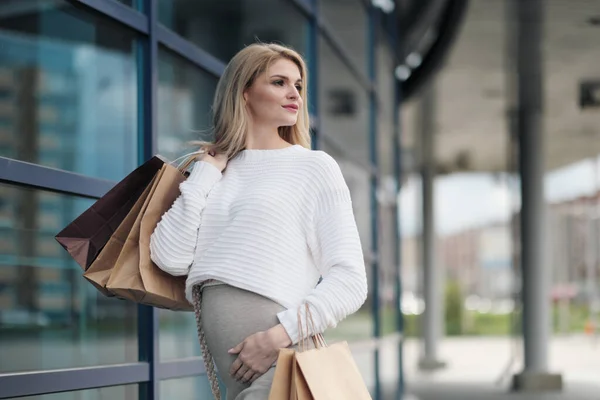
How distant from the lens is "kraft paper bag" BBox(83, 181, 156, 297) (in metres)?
2.61

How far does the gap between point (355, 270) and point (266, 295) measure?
0.72 ft

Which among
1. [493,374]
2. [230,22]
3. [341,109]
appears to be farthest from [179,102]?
[493,374]

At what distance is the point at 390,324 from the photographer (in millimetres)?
11648

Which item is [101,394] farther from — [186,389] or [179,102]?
[179,102]

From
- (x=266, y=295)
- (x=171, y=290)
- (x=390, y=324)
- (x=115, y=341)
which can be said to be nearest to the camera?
(x=266, y=295)

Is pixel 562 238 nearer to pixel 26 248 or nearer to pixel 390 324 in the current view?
pixel 390 324

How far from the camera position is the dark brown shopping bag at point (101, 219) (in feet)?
8.71

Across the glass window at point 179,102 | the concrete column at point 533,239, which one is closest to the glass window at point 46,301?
→ the glass window at point 179,102

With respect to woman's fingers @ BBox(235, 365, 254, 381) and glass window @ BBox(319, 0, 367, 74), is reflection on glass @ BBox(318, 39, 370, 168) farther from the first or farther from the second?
woman's fingers @ BBox(235, 365, 254, 381)

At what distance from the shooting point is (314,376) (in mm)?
2307

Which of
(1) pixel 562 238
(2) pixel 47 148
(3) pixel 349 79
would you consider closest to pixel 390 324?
(3) pixel 349 79

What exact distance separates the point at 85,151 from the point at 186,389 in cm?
125

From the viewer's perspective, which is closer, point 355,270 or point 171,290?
point 355,270

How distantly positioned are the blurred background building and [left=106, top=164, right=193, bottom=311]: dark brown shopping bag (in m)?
0.62
